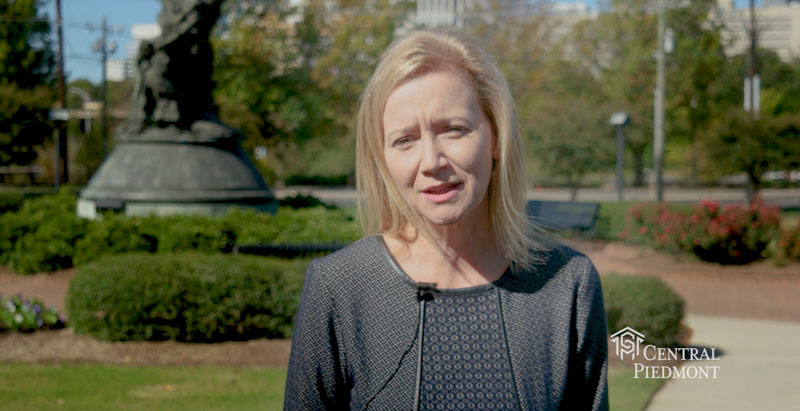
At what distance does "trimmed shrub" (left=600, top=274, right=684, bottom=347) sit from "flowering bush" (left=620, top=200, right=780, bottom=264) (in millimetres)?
6418

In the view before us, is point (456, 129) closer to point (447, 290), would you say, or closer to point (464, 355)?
point (447, 290)

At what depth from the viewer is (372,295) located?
1.84 m

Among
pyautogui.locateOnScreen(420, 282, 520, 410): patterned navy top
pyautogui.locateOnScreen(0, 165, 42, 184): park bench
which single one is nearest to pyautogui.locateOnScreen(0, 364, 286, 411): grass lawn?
pyautogui.locateOnScreen(420, 282, 520, 410): patterned navy top

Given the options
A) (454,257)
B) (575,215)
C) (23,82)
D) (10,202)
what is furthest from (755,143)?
(23,82)

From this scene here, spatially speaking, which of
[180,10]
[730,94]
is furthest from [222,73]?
[730,94]

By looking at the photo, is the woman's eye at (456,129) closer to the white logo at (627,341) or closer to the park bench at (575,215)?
the white logo at (627,341)

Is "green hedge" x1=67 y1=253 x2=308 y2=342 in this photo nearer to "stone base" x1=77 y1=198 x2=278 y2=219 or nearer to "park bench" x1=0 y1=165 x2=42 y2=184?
"stone base" x1=77 y1=198 x2=278 y2=219

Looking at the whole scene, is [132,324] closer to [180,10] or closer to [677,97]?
[180,10]

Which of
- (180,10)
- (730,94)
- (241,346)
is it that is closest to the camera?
(241,346)

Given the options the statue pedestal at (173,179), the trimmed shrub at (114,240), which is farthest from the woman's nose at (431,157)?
the statue pedestal at (173,179)

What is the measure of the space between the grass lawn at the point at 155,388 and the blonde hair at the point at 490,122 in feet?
12.4

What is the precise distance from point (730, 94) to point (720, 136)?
98.5 feet

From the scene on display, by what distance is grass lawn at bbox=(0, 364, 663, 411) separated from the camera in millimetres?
5426

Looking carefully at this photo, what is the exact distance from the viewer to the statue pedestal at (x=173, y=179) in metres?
14.1
